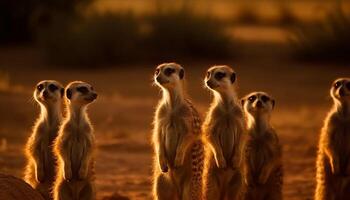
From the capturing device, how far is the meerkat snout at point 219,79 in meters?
8.08

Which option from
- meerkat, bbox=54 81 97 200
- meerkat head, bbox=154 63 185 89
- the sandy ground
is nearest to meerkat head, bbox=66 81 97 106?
meerkat, bbox=54 81 97 200

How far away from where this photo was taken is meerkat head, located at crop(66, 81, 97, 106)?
Answer: 25.9 feet

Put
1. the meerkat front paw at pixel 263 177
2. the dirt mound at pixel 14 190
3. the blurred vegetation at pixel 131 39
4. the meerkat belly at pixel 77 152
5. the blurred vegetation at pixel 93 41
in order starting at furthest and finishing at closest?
the blurred vegetation at pixel 131 39
the blurred vegetation at pixel 93 41
the meerkat front paw at pixel 263 177
the meerkat belly at pixel 77 152
the dirt mound at pixel 14 190

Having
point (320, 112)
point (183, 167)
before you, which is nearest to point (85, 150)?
point (183, 167)

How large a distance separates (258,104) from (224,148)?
641 mm

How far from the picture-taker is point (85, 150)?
304 inches

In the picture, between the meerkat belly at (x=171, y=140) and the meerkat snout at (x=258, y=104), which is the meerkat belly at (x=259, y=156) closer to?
the meerkat snout at (x=258, y=104)

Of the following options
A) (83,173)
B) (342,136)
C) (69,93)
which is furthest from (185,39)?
(83,173)

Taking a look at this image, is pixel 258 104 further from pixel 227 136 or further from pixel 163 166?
Answer: pixel 163 166

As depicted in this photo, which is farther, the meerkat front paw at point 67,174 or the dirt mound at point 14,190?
the meerkat front paw at point 67,174

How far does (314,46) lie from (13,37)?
21.9 feet

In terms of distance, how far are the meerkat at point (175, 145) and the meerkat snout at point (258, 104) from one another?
701 millimetres

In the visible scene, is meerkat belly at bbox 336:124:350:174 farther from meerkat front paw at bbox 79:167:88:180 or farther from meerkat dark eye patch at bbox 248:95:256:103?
meerkat front paw at bbox 79:167:88:180

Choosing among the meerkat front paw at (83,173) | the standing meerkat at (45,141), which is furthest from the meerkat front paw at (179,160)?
the standing meerkat at (45,141)
